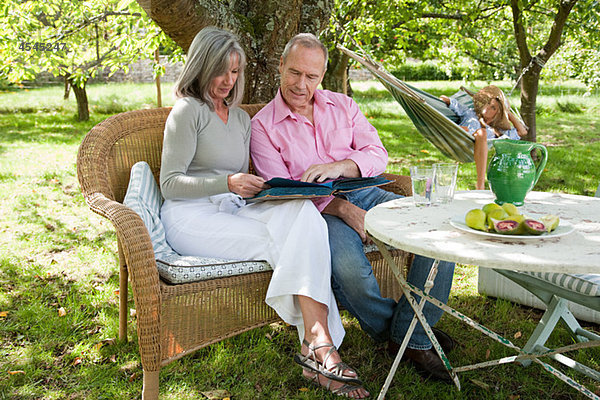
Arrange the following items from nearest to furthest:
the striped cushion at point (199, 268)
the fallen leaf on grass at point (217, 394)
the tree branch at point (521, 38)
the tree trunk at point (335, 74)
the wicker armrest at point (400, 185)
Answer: the striped cushion at point (199, 268) → the fallen leaf on grass at point (217, 394) → the wicker armrest at point (400, 185) → the tree branch at point (521, 38) → the tree trunk at point (335, 74)

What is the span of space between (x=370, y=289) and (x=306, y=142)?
804 millimetres

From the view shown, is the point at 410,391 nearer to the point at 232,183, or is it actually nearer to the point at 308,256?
the point at 308,256

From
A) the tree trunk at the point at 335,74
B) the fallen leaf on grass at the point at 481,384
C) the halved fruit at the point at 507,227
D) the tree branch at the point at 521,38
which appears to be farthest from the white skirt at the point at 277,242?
the tree trunk at the point at 335,74

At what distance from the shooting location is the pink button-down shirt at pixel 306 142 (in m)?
2.50

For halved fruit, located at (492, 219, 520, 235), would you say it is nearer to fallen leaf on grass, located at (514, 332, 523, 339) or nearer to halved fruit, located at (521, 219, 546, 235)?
halved fruit, located at (521, 219, 546, 235)

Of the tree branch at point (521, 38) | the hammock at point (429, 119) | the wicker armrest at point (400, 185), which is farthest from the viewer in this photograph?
the tree branch at point (521, 38)

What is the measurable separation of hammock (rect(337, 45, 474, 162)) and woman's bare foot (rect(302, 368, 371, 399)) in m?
1.96

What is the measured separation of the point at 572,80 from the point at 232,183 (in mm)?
20099

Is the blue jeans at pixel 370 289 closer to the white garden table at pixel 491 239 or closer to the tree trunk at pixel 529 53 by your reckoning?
the white garden table at pixel 491 239

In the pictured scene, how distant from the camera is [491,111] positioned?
4676mm

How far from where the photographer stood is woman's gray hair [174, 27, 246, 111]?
7.49ft

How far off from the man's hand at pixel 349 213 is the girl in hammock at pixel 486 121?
8.46ft

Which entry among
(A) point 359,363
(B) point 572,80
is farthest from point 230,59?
(B) point 572,80

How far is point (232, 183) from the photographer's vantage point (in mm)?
2178
